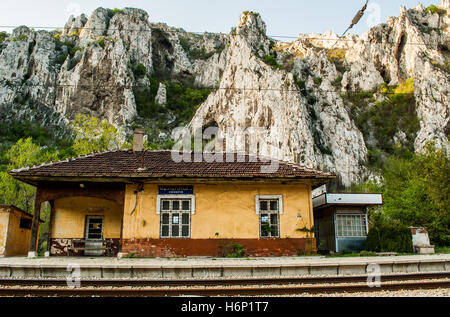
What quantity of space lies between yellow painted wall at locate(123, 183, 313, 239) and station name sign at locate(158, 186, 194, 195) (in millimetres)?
214

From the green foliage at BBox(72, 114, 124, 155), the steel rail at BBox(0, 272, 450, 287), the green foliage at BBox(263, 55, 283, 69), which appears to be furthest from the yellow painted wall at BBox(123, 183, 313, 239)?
the green foliage at BBox(263, 55, 283, 69)

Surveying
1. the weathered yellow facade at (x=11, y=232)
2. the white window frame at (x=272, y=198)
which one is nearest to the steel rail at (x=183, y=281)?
the white window frame at (x=272, y=198)

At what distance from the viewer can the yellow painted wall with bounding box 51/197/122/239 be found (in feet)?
48.2

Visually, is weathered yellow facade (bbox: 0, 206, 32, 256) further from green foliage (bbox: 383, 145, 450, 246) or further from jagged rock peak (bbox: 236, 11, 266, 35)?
jagged rock peak (bbox: 236, 11, 266, 35)

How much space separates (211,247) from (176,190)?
2749 mm

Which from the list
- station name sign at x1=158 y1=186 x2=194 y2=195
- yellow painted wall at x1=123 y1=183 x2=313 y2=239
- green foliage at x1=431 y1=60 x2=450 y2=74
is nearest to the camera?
yellow painted wall at x1=123 y1=183 x2=313 y2=239

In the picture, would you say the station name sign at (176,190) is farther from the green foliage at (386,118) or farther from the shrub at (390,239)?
the green foliage at (386,118)

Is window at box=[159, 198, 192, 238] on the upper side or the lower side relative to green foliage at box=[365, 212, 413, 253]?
upper

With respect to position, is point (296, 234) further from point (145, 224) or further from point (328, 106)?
point (328, 106)

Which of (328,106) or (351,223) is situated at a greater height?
(328,106)

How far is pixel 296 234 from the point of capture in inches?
536

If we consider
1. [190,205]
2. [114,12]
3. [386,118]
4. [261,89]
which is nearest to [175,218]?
[190,205]

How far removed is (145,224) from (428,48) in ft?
296
